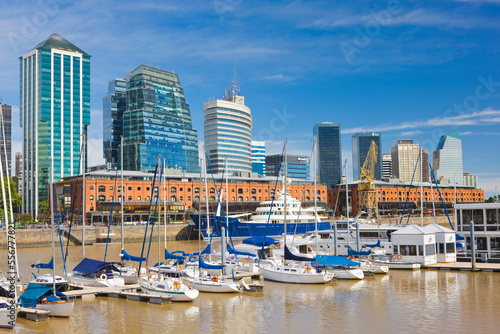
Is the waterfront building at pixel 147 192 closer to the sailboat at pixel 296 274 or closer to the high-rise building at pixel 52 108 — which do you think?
the sailboat at pixel 296 274

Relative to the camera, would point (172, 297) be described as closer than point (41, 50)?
Yes

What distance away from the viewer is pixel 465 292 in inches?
1459

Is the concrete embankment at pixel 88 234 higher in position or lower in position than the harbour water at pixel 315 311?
higher

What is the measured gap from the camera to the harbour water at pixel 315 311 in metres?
27.8

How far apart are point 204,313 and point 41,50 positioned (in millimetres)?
181516

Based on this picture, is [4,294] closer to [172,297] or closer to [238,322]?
[172,297]

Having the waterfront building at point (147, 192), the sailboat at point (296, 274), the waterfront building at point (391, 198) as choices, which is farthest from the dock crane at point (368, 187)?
the sailboat at point (296, 274)

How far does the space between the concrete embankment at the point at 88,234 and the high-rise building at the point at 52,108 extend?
10572cm

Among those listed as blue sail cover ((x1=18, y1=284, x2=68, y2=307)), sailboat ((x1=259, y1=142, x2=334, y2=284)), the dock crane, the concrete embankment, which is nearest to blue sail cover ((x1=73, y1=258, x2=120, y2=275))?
blue sail cover ((x1=18, y1=284, x2=68, y2=307))

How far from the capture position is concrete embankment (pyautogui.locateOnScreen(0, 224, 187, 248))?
79.3 meters

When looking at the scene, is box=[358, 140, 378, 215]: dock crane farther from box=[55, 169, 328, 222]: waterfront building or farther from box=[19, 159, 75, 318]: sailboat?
box=[19, 159, 75, 318]: sailboat

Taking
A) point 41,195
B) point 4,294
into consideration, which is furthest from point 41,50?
point 4,294

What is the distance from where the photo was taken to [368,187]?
155500 millimetres

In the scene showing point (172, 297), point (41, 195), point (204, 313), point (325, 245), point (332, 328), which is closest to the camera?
point (332, 328)
